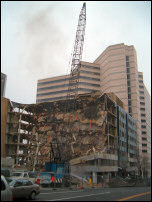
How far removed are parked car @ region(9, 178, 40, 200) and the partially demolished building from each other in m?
40.6

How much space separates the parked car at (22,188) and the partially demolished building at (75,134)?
40577 mm

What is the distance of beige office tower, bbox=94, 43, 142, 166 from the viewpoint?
11419 cm

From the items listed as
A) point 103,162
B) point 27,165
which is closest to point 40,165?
point 27,165

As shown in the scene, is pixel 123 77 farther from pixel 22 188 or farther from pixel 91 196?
pixel 22 188

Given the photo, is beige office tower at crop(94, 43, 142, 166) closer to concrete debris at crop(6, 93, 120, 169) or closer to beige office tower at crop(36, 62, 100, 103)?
beige office tower at crop(36, 62, 100, 103)

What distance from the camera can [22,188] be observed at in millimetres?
16000

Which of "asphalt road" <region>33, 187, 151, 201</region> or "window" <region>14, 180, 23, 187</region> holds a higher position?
"window" <region>14, 180, 23, 187</region>

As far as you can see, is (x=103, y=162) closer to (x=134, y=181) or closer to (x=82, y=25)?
(x=134, y=181)

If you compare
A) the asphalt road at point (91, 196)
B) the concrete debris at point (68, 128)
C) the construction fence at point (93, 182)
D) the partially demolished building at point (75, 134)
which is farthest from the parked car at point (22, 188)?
the concrete debris at point (68, 128)

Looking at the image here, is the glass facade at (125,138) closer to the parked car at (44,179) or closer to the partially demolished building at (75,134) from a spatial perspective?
the partially demolished building at (75,134)

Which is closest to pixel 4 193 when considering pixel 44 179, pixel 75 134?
pixel 44 179

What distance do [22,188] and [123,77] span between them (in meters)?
104

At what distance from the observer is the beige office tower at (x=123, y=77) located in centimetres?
11419

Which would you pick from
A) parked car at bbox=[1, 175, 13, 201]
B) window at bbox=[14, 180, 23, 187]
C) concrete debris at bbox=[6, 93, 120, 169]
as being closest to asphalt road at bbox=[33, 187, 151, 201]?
window at bbox=[14, 180, 23, 187]
